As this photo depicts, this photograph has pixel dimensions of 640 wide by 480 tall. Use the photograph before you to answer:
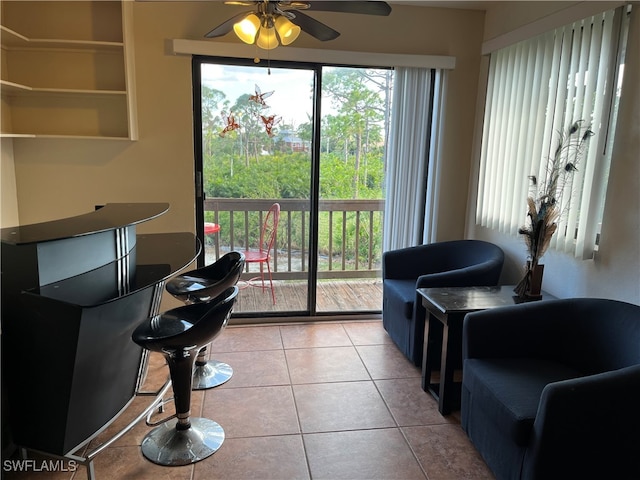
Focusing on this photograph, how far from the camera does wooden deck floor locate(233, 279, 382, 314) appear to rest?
4129mm

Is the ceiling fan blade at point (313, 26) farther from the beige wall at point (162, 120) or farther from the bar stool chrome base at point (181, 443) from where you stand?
the bar stool chrome base at point (181, 443)

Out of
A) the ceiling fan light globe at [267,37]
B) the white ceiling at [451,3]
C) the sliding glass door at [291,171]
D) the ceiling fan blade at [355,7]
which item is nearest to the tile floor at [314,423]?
the sliding glass door at [291,171]

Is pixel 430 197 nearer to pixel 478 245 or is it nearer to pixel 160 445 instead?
pixel 478 245

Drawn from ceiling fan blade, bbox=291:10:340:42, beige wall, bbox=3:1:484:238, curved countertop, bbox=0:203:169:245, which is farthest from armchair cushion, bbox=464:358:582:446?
beige wall, bbox=3:1:484:238

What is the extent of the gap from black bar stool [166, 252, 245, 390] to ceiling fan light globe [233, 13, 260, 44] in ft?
4.19

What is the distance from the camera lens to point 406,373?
314 centimetres

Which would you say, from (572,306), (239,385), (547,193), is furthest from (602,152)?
(239,385)

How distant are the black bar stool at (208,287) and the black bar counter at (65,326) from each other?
0.49 metres

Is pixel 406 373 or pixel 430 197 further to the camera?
pixel 430 197

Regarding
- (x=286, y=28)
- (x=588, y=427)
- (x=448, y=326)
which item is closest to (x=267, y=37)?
(x=286, y=28)

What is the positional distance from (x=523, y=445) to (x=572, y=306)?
2.88 ft

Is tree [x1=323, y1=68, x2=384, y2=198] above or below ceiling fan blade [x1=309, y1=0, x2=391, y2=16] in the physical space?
below

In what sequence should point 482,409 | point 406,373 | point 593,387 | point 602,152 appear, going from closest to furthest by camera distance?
point 593,387 < point 482,409 < point 602,152 < point 406,373

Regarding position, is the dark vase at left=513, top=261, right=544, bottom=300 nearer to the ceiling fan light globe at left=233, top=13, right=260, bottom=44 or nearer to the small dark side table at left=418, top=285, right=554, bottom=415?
the small dark side table at left=418, top=285, right=554, bottom=415
